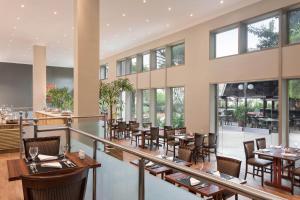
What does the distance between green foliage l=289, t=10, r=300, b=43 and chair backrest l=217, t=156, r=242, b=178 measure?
4434 mm

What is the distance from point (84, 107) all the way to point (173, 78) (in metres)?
5.66

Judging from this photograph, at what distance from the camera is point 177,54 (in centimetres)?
1135

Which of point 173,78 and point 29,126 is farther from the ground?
point 173,78

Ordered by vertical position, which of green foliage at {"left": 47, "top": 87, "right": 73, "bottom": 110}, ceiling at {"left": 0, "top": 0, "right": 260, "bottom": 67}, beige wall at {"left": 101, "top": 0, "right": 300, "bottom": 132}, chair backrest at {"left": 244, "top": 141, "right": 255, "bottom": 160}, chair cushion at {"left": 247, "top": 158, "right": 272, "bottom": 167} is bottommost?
chair cushion at {"left": 247, "top": 158, "right": 272, "bottom": 167}

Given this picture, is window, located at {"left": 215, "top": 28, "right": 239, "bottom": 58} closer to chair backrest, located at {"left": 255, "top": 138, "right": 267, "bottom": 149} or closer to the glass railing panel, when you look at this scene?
chair backrest, located at {"left": 255, "top": 138, "right": 267, "bottom": 149}

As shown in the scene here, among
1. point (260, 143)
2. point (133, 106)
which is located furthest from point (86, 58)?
point (133, 106)

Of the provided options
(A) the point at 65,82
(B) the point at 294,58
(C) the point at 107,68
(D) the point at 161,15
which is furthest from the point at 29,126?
(A) the point at 65,82

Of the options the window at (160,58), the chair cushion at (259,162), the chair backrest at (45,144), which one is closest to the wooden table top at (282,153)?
the chair cushion at (259,162)

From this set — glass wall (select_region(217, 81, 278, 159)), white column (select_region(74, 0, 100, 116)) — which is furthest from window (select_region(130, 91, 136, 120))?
white column (select_region(74, 0, 100, 116))

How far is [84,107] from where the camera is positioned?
6363mm

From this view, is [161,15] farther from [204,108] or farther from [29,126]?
[29,126]

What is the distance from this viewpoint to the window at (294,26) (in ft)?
22.1

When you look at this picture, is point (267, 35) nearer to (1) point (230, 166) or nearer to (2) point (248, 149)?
(2) point (248, 149)

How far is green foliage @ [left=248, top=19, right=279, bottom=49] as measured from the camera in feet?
24.0
